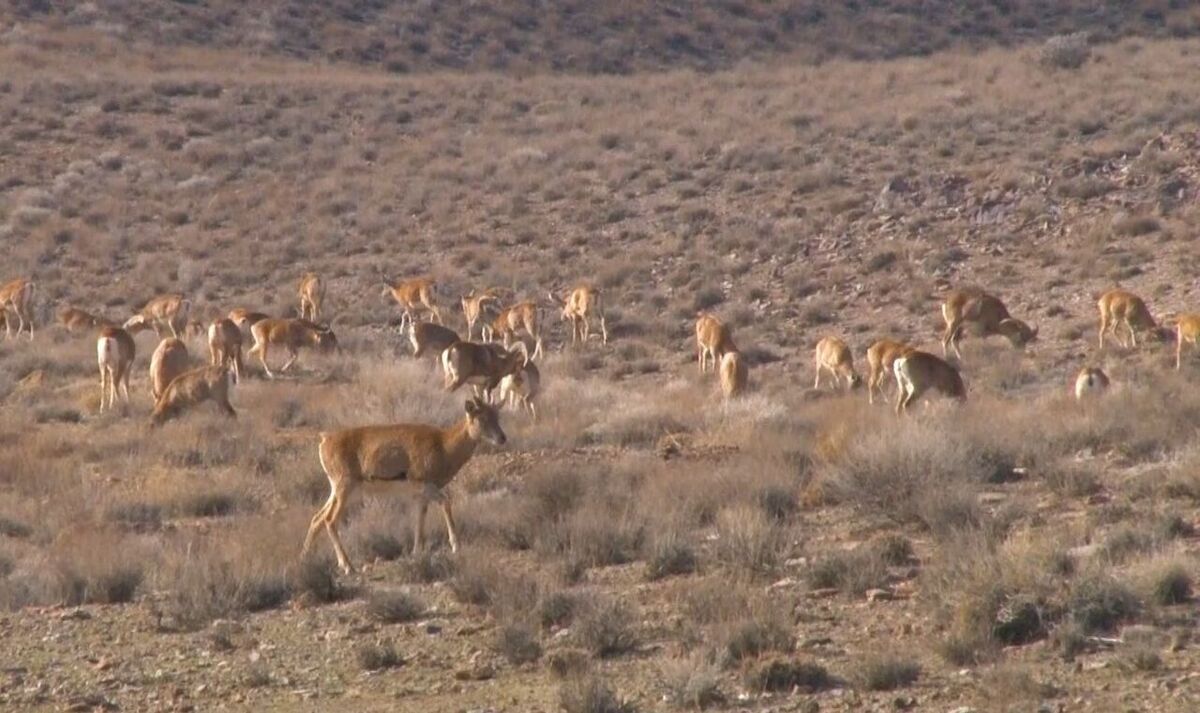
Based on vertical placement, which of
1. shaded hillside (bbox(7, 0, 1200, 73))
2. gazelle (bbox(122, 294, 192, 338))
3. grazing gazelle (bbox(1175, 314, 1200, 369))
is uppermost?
shaded hillside (bbox(7, 0, 1200, 73))

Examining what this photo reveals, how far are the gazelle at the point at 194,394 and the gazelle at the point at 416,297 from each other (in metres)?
11.4

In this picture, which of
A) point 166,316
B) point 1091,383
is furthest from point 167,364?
point 1091,383

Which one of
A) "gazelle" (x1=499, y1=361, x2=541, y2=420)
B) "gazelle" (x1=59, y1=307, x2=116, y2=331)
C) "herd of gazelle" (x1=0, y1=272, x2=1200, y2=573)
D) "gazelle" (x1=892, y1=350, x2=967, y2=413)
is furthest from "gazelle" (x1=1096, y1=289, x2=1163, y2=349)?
"gazelle" (x1=59, y1=307, x2=116, y2=331)

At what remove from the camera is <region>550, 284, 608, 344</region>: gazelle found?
33.1m

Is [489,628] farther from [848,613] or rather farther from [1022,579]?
[1022,579]

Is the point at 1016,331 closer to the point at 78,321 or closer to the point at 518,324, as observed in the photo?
the point at 518,324

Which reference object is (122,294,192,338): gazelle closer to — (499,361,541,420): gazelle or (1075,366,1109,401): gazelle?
(499,361,541,420): gazelle

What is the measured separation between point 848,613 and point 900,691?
1.86 metres

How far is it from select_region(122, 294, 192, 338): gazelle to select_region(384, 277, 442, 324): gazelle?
4525 millimetres

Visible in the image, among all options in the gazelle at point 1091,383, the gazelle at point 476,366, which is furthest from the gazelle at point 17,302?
the gazelle at point 1091,383

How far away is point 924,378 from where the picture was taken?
22.7 m

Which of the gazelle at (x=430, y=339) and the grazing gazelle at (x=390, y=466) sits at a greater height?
the grazing gazelle at (x=390, y=466)

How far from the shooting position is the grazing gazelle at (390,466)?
567 inches

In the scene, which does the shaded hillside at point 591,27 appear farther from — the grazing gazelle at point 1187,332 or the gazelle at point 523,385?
the grazing gazelle at point 1187,332
